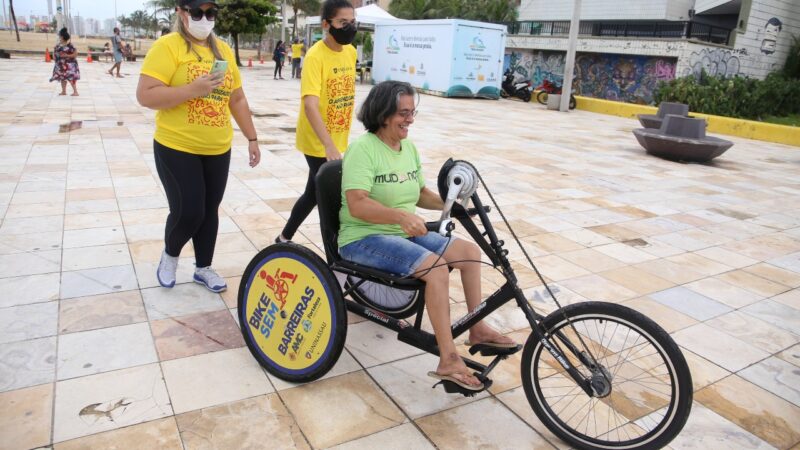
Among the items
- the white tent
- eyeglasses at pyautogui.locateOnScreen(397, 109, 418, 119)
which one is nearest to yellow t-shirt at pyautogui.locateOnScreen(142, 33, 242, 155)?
eyeglasses at pyautogui.locateOnScreen(397, 109, 418, 119)

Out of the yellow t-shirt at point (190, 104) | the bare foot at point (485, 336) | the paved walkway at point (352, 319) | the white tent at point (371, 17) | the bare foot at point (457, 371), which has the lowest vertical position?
the paved walkway at point (352, 319)

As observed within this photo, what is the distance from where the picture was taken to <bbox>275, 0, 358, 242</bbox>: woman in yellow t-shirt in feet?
11.3

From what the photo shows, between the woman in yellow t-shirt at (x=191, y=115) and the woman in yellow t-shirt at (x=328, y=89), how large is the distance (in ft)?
1.38

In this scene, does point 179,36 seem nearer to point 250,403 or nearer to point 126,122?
point 250,403

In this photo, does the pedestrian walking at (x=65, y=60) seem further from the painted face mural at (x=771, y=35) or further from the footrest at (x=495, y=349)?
the painted face mural at (x=771, y=35)

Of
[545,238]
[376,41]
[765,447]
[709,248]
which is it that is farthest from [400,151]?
[376,41]

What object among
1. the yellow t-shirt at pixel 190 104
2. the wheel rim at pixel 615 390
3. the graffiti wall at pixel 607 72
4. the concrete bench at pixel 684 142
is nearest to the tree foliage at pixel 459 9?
the graffiti wall at pixel 607 72

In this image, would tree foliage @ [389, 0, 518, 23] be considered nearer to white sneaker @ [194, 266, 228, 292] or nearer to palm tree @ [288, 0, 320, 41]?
palm tree @ [288, 0, 320, 41]

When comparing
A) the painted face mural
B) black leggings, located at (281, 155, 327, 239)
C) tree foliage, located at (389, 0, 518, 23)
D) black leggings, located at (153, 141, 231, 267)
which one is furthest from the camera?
tree foliage, located at (389, 0, 518, 23)

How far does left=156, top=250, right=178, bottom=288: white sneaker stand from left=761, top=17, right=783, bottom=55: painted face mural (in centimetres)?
2665

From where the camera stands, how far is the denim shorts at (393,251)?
250 cm

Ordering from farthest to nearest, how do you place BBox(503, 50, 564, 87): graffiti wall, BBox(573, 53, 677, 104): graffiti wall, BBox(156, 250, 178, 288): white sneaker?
BBox(503, 50, 564, 87): graffiti wall, BBox(573, 53, 677, 104): graffiti wall, BBox(156, 250, 178, 288): white sneaker

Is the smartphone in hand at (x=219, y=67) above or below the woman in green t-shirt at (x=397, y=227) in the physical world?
above

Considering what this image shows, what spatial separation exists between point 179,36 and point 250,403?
196 centimetres
